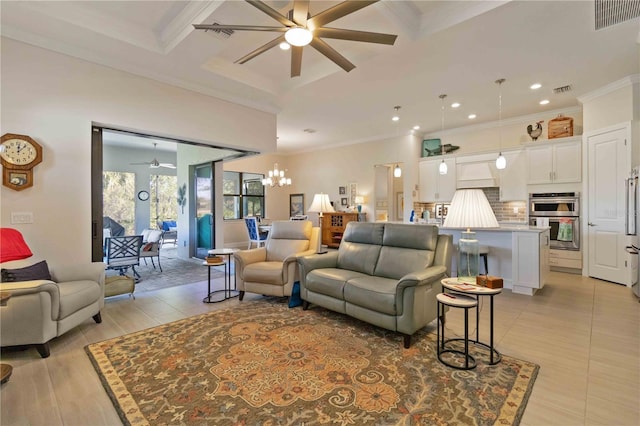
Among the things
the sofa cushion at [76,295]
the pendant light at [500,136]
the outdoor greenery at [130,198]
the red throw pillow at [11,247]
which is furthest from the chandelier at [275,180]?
the red throw pillow at [11,247]

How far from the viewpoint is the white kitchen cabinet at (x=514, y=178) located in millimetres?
5836

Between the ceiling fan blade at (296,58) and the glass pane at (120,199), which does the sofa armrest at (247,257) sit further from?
the glass pane at (120,199)

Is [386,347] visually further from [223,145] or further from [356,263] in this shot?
[223,145]

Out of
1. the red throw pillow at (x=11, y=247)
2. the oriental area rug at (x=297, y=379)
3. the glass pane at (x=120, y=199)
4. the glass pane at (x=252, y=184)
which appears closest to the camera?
the oriental area rug at (x=297, y=379)

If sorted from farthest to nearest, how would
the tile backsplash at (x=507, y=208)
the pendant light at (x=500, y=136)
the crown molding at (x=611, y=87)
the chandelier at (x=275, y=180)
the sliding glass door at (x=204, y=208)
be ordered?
the chandelier at (x=275, y=180), the sliding glass door at (x=204, y=208), the tile backsplash at (x=507, y=208), the pendant light at (x=500, y=136), the crown molding at (x=611, y=87)

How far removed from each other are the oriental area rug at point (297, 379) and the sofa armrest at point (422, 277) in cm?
57

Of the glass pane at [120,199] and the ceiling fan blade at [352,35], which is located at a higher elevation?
the ceiling fan blade at [352,35]

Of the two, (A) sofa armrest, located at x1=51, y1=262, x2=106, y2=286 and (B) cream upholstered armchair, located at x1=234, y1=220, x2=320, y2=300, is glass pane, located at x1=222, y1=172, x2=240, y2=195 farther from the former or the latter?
(A) sofa armrest, located at x1=51, y1=262, x2=106, y2=286

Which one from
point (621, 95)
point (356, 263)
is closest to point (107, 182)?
point (356, 263)

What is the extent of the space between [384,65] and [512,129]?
411 centimetres

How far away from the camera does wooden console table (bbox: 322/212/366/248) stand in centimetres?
806

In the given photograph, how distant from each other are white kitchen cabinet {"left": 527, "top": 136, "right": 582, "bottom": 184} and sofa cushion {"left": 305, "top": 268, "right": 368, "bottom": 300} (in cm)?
463

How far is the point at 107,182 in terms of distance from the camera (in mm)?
8508

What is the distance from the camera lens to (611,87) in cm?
450
